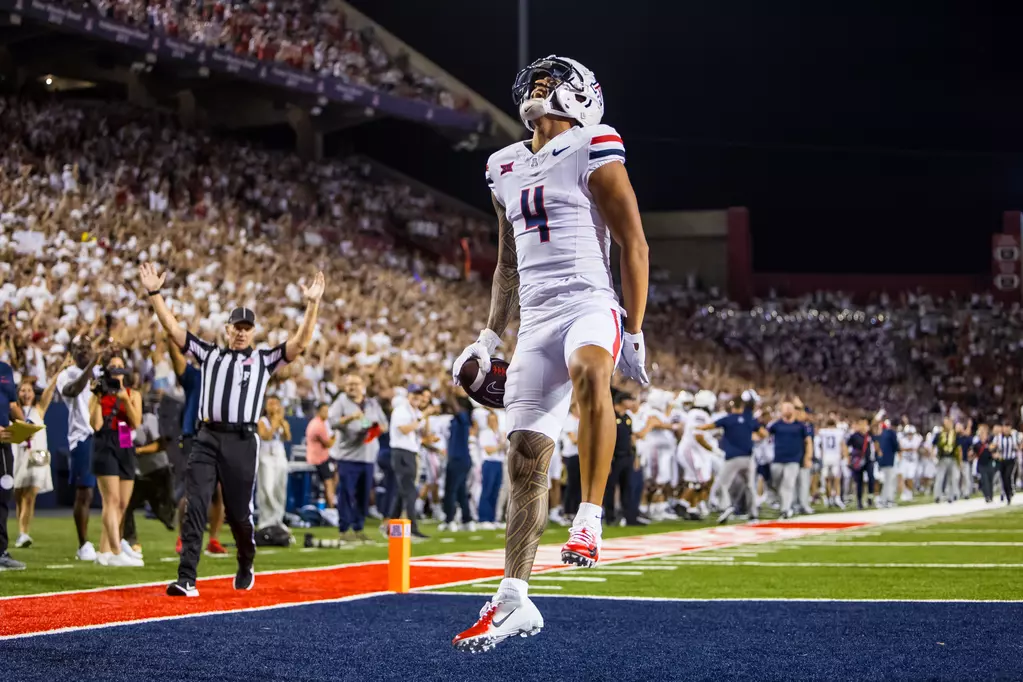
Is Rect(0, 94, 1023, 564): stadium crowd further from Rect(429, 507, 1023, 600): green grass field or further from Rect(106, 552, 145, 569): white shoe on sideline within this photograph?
Rect(429, 507, 1023, 600): green grass field

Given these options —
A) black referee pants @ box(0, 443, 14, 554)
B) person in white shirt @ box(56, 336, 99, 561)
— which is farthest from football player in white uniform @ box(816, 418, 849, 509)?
black referee pants @ box(0, 443, 14, 554)

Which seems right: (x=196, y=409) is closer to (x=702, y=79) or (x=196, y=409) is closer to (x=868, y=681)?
(x=868, y=681)

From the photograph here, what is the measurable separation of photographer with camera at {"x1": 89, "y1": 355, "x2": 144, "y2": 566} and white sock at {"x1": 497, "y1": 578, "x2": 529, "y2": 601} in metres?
6.45

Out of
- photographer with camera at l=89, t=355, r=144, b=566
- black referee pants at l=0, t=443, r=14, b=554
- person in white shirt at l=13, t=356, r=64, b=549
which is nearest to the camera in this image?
black referee pants at l=0, t=443, r=14, b=554

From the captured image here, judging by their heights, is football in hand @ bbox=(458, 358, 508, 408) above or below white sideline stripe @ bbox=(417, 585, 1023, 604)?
above

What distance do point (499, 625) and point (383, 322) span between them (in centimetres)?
2021

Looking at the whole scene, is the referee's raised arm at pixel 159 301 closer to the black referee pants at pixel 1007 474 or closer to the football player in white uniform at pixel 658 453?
the football player in white uniform at pixel 658 453

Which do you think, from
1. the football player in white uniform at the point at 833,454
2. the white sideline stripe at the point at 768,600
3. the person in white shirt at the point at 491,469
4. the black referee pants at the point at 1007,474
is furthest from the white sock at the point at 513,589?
the black referee pants at the point at 1007,474

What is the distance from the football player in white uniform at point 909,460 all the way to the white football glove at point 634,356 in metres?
24.9

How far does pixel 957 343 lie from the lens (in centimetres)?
3853

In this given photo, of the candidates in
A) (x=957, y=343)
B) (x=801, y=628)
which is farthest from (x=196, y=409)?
(x=957, y=343)

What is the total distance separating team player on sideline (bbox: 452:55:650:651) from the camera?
400 cm

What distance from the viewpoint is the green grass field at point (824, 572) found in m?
8.50

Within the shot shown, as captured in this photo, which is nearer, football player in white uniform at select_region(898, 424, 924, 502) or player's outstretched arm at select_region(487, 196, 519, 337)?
player's outstretched arm at select_region(487, 196, 519, 337)
